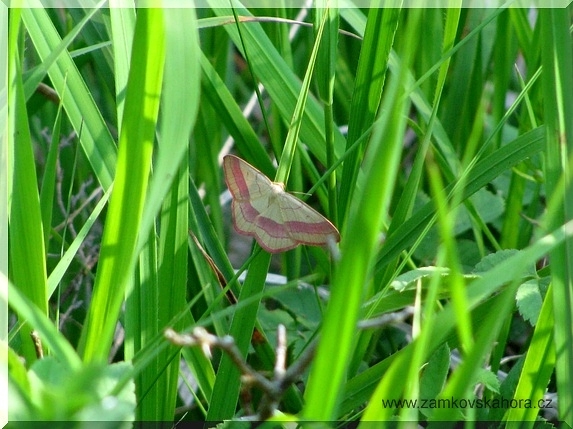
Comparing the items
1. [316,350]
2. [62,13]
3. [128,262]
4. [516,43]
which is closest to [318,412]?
[316,350]

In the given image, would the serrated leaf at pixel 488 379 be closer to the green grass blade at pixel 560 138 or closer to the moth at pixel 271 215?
the green grass blade at pixel 560 138

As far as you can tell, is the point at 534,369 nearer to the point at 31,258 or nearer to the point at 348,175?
the point at 348,175

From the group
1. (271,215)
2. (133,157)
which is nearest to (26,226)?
(133,157)

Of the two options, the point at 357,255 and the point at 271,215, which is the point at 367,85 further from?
the point at 357,255

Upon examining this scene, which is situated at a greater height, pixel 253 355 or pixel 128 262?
pixel 128 262

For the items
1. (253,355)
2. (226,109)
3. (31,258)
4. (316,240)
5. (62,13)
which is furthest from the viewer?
(62,13)

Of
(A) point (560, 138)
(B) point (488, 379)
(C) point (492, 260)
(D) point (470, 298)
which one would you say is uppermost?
(A) point (560, 138)

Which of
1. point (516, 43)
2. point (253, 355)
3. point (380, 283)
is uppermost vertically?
point (516, 43)

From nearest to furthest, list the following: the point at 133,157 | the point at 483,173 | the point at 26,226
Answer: the point at 133,157
the point at 26,226
the point at 483,173
